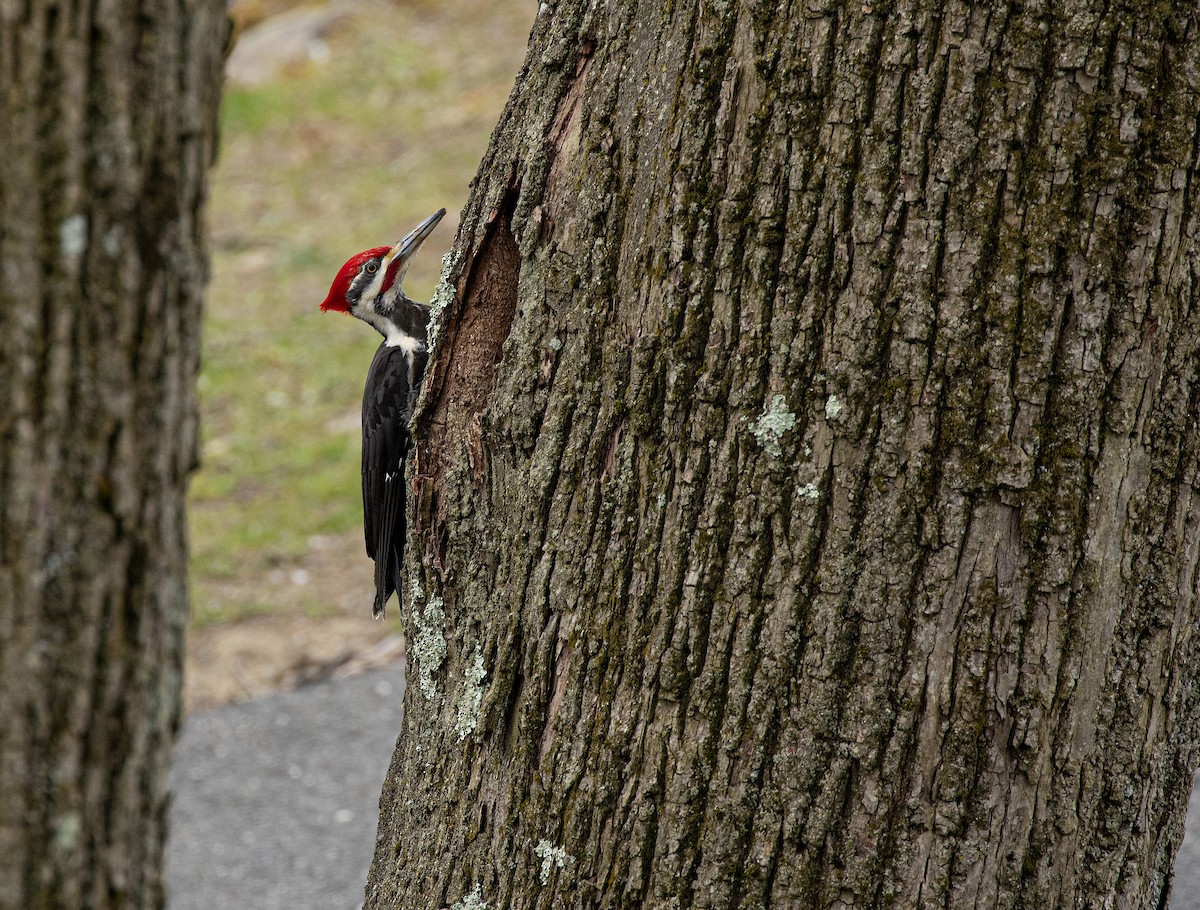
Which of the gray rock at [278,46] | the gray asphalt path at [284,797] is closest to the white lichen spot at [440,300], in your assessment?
the gray asphalt path at [284,797]

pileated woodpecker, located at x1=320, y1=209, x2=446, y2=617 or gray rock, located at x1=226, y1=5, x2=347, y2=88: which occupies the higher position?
gray rock, located at x1=226, y1=5, x2=347, y2=88

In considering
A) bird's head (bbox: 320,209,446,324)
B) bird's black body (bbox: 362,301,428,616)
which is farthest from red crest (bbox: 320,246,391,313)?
bird's black body (bbox: 362,301,428,616)

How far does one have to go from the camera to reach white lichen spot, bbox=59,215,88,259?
3.11 feet

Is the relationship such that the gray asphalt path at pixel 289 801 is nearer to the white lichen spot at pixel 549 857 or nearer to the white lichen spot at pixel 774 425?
the white lichen spot at pixel 549 857

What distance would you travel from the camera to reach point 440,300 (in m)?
2.25

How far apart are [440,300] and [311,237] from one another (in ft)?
24.9

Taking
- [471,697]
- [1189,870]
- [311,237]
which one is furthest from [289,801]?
[311,237]

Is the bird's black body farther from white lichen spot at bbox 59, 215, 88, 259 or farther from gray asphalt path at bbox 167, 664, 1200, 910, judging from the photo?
white lichen spot at bbox 59, 215, 88, 259

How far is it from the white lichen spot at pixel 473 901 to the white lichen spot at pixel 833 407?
0.95 meters

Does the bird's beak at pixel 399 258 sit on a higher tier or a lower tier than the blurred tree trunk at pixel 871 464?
higher

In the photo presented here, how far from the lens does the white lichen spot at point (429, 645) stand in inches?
82.2

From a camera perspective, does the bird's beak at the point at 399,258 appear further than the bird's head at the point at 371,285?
No

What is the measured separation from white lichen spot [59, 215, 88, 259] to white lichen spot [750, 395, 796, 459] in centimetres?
97

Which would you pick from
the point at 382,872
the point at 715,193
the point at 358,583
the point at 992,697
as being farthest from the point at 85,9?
the point at 358,583
